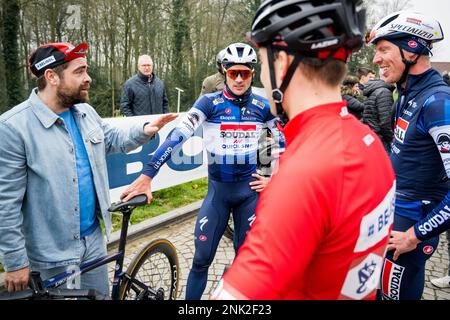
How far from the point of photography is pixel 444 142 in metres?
2.22

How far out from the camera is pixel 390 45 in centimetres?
258

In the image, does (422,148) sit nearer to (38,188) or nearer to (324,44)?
(324,44)

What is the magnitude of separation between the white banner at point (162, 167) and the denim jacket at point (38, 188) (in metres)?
2.44

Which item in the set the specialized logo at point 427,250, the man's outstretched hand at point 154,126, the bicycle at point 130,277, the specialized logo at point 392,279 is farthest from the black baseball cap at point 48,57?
the specialized logo at point 427,250

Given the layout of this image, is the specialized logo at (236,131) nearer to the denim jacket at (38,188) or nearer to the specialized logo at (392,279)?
the denim jacket at (38,188)

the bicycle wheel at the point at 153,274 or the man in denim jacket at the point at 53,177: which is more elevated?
the man in denim jacket at the point at 53,177

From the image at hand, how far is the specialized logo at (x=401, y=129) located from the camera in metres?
2.54

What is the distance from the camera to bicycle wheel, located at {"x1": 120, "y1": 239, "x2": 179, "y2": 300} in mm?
2982

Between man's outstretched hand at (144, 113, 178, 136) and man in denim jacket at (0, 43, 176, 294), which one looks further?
man's outstretched hand at (144, 113, 178, 136)

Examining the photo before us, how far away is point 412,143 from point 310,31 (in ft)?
5.47

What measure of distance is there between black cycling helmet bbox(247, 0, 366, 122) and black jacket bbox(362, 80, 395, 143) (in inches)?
176

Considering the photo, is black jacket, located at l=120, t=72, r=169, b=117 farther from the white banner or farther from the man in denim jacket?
the man in denim jacket

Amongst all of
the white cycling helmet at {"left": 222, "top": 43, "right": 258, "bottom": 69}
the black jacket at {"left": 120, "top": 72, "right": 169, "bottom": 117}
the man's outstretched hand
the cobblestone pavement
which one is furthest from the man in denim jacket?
the black jacket at {"left": 120, "top": 72, "right": 169, "bottom": 117}
